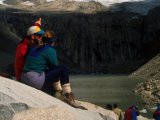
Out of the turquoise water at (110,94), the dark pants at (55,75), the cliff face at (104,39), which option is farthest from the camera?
the cliff face at (104,39)

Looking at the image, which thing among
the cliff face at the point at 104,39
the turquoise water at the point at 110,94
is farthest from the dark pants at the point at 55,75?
the cliff face at the point at 104,39

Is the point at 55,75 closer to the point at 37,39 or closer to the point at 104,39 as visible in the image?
the point at 37,39

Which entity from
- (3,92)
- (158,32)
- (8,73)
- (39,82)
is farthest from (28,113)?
(158,32)

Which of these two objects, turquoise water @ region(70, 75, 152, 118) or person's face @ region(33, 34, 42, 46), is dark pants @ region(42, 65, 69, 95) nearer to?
person's face @ region(33, 34, 42, 46)

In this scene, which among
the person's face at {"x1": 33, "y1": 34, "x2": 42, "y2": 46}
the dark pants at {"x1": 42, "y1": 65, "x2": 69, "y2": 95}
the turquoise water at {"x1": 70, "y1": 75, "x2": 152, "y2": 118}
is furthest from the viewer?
the turquoise water at {"x1": 70, "y1": 75, "x2": 152, "y2": 118}

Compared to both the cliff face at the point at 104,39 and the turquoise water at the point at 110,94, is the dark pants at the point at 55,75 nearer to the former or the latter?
the turquoise water at the point at 110,94

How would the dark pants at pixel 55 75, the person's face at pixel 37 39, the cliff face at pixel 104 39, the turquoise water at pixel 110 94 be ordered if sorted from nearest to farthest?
the dark pants at pixel 55 75, the person's face at pixel 37 39, the turquoise water at pixel 110 94, the cliff face at pixel 104 39

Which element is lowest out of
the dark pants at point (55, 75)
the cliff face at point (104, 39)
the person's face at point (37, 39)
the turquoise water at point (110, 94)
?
the cliff face at point (104, 39)

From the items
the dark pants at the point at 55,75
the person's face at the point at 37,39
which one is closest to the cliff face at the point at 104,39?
the person's face at the point at 37,39

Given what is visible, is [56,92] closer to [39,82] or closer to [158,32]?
[39,82]

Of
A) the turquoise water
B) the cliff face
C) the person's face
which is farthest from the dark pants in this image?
the cliff face

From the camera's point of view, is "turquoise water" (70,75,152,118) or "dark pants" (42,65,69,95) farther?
"turquoise water" (70,75,152,118)

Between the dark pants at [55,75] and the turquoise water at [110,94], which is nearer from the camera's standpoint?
the dark pants at [55,75]

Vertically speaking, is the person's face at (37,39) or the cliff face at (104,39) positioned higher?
the person's face at (37,39)
